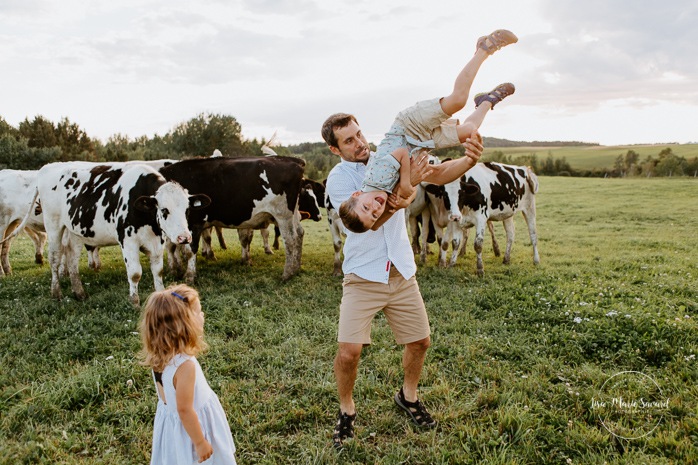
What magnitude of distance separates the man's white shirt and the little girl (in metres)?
1.24

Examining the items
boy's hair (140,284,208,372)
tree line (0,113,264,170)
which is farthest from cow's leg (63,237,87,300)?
tree line (0,113,264,170)

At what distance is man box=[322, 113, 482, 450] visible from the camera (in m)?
3.46

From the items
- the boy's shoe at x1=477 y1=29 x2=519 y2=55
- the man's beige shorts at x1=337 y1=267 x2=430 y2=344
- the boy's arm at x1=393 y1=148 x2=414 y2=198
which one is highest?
the boy's shoe at x1=477 y1=29 x2=519 y2=55

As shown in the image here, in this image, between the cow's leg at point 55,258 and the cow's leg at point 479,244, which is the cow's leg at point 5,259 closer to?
the cow's leg at point 55,258

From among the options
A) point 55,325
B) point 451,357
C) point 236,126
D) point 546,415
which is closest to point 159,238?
point 55,325

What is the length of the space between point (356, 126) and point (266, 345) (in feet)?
10.4

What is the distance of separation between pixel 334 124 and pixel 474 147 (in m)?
1.01

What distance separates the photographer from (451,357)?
511 centimetres

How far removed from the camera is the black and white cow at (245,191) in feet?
30.1

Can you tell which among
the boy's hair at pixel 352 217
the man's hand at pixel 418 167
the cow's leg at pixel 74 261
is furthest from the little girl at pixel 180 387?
the cow's leg at pixel 74 261

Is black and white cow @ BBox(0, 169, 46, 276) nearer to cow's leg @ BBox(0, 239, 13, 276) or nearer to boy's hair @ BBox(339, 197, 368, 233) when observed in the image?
cow's leg @ BBox(0, 239, 13, 276)

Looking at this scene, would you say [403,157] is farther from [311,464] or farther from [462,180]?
[462,180]

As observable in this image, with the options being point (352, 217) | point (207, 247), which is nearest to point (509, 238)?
point (207, 247)

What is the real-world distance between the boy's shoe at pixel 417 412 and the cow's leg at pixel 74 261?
19.4 ft
